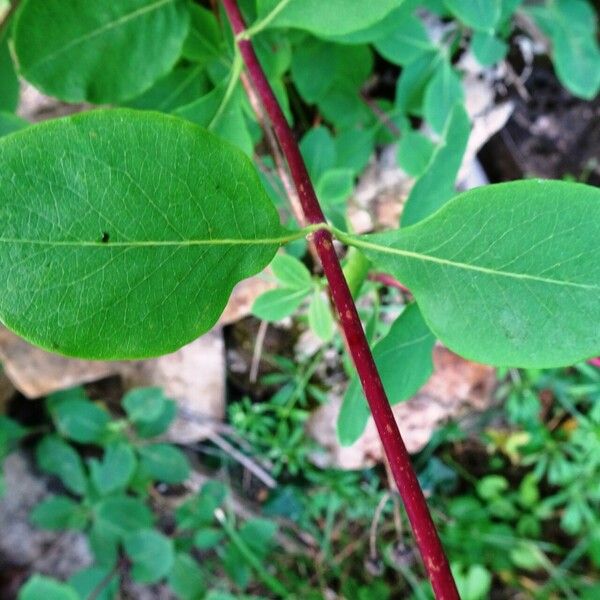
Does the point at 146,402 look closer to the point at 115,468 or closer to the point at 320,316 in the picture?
the point at 115,468

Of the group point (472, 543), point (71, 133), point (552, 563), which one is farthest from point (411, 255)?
point (552, 563)

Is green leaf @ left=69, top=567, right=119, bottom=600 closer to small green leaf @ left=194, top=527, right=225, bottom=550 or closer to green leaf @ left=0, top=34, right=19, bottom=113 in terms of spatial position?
small green leaf @ left=194, top=527, right=225, bottom=550

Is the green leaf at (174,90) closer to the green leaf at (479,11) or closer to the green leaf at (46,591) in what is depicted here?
the green leaf at (479,11)

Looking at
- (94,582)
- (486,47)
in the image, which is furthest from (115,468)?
(486,47)

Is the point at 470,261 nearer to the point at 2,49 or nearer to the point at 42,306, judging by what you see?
the point at 42,306

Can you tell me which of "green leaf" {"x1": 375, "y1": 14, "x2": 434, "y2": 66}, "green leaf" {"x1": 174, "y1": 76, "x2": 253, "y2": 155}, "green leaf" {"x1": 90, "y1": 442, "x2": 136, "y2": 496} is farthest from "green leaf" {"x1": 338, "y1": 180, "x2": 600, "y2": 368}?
"green leaf" {"x1": 90, "y1": 442, "x2": 136, "y2": 496}
